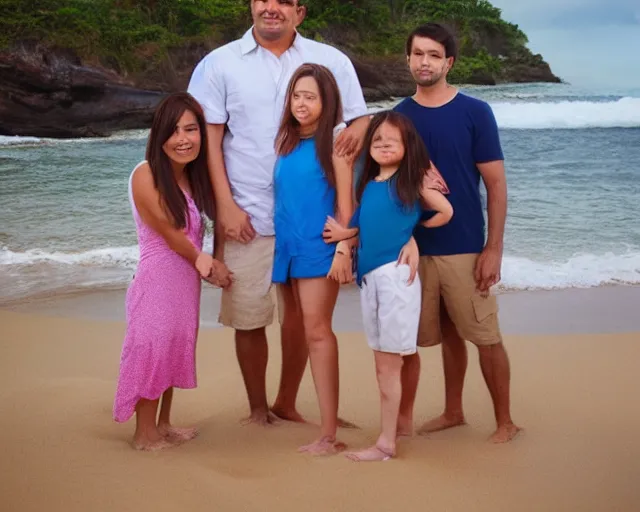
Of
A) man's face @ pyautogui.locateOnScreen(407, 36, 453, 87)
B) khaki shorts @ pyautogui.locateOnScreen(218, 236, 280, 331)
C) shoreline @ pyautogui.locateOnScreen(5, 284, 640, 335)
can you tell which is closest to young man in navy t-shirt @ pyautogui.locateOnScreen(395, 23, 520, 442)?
man's face @ pyautogui.locateOnScreen(407, 36, 453, 87)

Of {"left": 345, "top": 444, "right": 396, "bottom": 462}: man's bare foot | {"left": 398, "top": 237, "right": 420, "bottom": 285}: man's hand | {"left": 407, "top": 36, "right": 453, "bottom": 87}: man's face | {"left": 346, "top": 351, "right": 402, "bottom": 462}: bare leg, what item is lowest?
{"left": 345, "top": 444, "right": 396, "bottom": 462}: man's bare foot

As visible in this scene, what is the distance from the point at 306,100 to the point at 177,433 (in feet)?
3.88

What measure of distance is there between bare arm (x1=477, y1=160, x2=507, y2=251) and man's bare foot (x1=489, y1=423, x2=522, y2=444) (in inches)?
24.3

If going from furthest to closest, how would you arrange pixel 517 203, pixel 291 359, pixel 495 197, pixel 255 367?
pixel 517 203 → pixel 291 359 → pixel 255 367 → pixel 495 197

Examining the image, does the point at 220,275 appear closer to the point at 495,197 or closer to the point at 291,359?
the point at 291,359

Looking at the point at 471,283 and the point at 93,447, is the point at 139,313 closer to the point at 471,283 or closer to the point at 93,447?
the point at 93,447

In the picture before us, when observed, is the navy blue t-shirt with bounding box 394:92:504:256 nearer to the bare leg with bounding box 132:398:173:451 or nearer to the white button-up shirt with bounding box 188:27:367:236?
the white button-up shirt with bounding box 188:27:367:236

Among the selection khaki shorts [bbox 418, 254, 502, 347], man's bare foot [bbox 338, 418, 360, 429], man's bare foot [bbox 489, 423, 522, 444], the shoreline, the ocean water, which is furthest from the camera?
the ocean water

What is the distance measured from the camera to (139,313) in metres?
2.67

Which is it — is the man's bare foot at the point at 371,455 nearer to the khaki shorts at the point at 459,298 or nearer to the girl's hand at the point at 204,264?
the khaki shorts at the point at 459,298

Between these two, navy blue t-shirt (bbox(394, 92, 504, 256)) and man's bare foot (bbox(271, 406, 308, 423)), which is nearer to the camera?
navy blue t-shirt (bbox(394, 92, 504, 256))

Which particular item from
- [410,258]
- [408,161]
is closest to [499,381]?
[410,258]

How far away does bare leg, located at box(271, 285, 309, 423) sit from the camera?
117 inches

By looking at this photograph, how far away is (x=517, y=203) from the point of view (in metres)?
9.30
